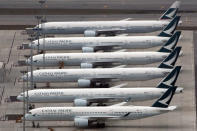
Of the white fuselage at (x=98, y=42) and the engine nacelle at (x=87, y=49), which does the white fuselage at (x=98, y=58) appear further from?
the white fuselage at (x=98, y=42)

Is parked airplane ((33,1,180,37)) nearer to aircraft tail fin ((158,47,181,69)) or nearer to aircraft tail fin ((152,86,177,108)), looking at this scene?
A: aircraft tail fin ((158,47,181,69))

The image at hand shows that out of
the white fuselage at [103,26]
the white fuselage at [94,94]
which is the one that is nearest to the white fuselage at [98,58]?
the white fuselage at [94,94]

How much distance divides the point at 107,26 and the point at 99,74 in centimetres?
2705

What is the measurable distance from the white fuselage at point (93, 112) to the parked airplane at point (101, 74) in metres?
15.1

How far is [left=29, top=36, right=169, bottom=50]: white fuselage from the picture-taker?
167m

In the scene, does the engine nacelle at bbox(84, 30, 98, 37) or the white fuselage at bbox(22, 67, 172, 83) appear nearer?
the white fuselage at bbox(22, 67, 172, 83)

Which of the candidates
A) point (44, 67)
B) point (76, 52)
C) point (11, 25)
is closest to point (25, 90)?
point (44, 67)

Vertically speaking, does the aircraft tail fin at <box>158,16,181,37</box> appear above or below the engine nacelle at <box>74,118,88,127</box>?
above

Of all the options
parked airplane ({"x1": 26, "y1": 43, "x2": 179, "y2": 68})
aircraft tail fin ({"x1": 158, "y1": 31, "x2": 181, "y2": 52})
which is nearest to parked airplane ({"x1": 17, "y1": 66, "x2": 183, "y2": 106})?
parked airplane ({"x1": 26, "y1": 43, "x2": 179, "y2": 68})

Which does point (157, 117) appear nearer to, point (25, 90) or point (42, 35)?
point (25, 90)

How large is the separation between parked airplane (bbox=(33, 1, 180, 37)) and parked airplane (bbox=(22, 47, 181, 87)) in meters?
24.8

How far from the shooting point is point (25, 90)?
149 meters

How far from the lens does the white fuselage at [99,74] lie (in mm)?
150375

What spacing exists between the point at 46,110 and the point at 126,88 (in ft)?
43.1
